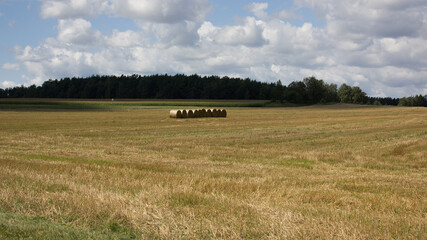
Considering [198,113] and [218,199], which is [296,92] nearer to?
[198,113]

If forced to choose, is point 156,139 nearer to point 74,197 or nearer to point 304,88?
point 74,197

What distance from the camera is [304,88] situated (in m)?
Answer: 121

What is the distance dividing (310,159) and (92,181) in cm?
993

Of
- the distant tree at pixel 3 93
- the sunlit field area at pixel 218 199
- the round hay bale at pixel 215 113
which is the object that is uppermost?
the distant tree at pixel 3 93

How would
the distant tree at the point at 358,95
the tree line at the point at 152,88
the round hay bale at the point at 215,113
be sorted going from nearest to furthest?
the round hay bale at the point at 215,113
the tree line at the point at 152,88
the distant tree at the point at 358,95

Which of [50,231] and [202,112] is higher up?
A: [202,112]

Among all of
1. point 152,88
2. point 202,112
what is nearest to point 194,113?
point 202,112

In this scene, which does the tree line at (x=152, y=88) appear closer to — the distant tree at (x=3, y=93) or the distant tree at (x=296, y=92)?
the distant tree at (x=3, y=93)

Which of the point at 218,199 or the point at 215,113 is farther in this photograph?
the point at 215,113

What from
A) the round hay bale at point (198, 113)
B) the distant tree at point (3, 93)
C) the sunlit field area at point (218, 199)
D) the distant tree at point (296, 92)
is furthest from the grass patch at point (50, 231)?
the distant tree at point (3, 93)

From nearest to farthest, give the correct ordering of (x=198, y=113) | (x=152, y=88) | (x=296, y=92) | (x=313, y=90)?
(x=198, y=113), (x=296, y=92), (x=313, y=90), (x=152, y=88)

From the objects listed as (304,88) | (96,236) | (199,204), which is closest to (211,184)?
(199,204)

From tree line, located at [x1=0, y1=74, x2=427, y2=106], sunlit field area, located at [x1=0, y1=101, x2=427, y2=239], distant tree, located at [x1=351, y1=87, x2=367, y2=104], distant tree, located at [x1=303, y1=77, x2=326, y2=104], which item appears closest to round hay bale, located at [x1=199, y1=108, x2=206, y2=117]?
sunlit field area, located at [x1=0, y1=101, x2=427, y2=239]

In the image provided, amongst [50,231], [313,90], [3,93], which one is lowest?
[50,231]
